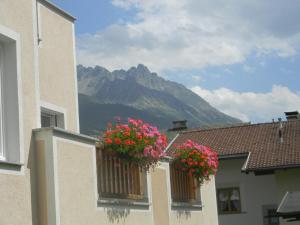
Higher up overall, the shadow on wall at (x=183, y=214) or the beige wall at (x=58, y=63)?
the beige wall at (x=58, y=63)

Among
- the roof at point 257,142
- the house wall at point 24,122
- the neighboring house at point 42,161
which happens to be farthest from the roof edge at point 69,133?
the roof at point 257,142

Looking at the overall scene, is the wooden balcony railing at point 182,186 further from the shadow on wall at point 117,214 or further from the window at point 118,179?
the shadow on wall at point 117,214

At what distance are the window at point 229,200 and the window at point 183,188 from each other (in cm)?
1699

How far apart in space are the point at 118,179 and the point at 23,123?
3057 mm

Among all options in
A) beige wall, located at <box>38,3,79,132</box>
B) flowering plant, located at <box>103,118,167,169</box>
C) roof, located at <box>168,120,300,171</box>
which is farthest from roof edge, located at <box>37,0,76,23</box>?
roof, located at <box>168,120,300,171</box>

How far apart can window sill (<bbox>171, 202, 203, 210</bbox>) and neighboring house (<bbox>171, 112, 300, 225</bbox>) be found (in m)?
14.4

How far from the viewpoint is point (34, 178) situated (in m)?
7.54

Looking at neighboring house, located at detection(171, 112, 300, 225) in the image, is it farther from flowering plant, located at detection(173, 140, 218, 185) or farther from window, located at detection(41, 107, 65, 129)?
window, located at detection(41, 107, 65, 129)

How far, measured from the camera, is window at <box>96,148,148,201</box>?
9.52 meters

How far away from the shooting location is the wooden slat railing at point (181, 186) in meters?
12.9

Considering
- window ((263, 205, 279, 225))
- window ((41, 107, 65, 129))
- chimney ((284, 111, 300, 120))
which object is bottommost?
window ((263, 205, 279, 225))

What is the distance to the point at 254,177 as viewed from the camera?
3072 cm

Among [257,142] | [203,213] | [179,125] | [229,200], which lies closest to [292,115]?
[257,142]

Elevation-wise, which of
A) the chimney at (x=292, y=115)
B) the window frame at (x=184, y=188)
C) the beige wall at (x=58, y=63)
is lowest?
the window frame at (x=184, y=188)
